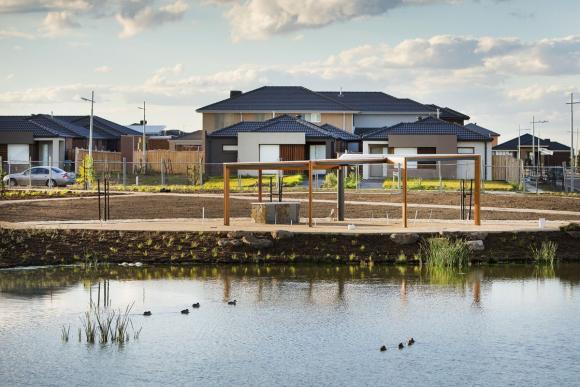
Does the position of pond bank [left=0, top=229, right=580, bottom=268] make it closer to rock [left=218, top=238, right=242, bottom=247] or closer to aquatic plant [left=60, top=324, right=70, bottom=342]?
rock [left=218, top=238, right=242, bottom=247]

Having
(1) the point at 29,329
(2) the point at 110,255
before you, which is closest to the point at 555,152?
(2) the point at 110,255

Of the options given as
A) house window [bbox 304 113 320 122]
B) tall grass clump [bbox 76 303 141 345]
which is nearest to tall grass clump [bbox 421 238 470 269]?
tall grass clump [bbox 76 303 141 345]

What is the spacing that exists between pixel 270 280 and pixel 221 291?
83.7 inches

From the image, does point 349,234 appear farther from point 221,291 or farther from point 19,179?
point 19,179

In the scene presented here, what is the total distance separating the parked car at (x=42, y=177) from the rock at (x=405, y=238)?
3556 cm

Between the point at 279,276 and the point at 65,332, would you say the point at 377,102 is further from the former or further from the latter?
the point at 65,332

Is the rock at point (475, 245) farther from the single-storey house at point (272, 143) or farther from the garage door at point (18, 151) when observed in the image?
the garage door at point (18, 151)

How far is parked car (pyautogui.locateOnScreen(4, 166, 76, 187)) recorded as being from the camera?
62625mm

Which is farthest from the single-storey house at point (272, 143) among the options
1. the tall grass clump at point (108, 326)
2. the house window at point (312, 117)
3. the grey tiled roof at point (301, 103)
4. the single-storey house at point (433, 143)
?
the tall grass clump at point (108, 326)

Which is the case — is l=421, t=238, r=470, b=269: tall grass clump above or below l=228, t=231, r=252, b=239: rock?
below

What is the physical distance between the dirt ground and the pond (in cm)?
1012

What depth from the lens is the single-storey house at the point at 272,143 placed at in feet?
233

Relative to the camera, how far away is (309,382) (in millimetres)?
16406

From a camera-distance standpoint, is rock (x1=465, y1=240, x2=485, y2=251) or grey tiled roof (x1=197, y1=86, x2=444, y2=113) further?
grey tiled roof (x1=197, y1=86, x2=444, y2=113)
